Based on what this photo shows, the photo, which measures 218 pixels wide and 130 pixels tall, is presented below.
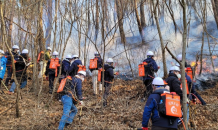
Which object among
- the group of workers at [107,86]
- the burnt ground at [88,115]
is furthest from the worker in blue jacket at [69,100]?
the burnt ground at [88,115]

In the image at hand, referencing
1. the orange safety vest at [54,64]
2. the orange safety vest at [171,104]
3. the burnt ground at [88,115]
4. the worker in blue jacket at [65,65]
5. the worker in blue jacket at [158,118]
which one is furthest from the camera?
the orange safety vest at [54,64]

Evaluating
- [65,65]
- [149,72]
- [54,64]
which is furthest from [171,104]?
[54,64]

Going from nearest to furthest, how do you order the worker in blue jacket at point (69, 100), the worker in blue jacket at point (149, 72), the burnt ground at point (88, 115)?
the worker in blue jacket at point (69, 100), the burnt ground at point (88, 115), the worker in blue jacket at point (149, 72)

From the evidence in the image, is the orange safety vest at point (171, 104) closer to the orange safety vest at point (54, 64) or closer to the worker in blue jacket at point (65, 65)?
the worker in blue jacket at point (65, 65)

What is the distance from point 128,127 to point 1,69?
584cm

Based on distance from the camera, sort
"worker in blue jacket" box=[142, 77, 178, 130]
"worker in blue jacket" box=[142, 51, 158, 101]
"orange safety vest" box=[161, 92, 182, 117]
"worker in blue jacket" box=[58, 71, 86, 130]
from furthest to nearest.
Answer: "worker in blue jacket" box=[142, 51, 158, 101] < "worker in blue jacket" box=[58, 71, 86, 130] < "worker in blue jacket" box=[142, 77, 178, 130] < "orange safety vest" box=[161, 92, 182, 117]

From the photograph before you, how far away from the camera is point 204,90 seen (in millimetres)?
10266

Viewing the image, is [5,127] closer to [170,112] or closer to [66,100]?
[66,100]

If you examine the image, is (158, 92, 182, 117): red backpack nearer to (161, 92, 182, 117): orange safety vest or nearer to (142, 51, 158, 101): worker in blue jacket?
(161, 92, 182, 117): orange safety vest

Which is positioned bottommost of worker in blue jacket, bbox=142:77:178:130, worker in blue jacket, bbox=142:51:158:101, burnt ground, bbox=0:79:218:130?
burnt ground, bbox=0:79:218:130

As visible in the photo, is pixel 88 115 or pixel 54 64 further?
pixel 54 64

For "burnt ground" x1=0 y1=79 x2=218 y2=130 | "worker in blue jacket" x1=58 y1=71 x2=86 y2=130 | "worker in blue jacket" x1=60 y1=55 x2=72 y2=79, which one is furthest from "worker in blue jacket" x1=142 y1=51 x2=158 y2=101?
"worker in blue jacket" x1=60 y1=55 x2=72 y2=79

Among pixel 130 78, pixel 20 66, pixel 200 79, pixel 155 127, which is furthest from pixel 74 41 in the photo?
pixel 155 127

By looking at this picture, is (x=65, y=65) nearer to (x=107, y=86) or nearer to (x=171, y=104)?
(x=107, y=86)
